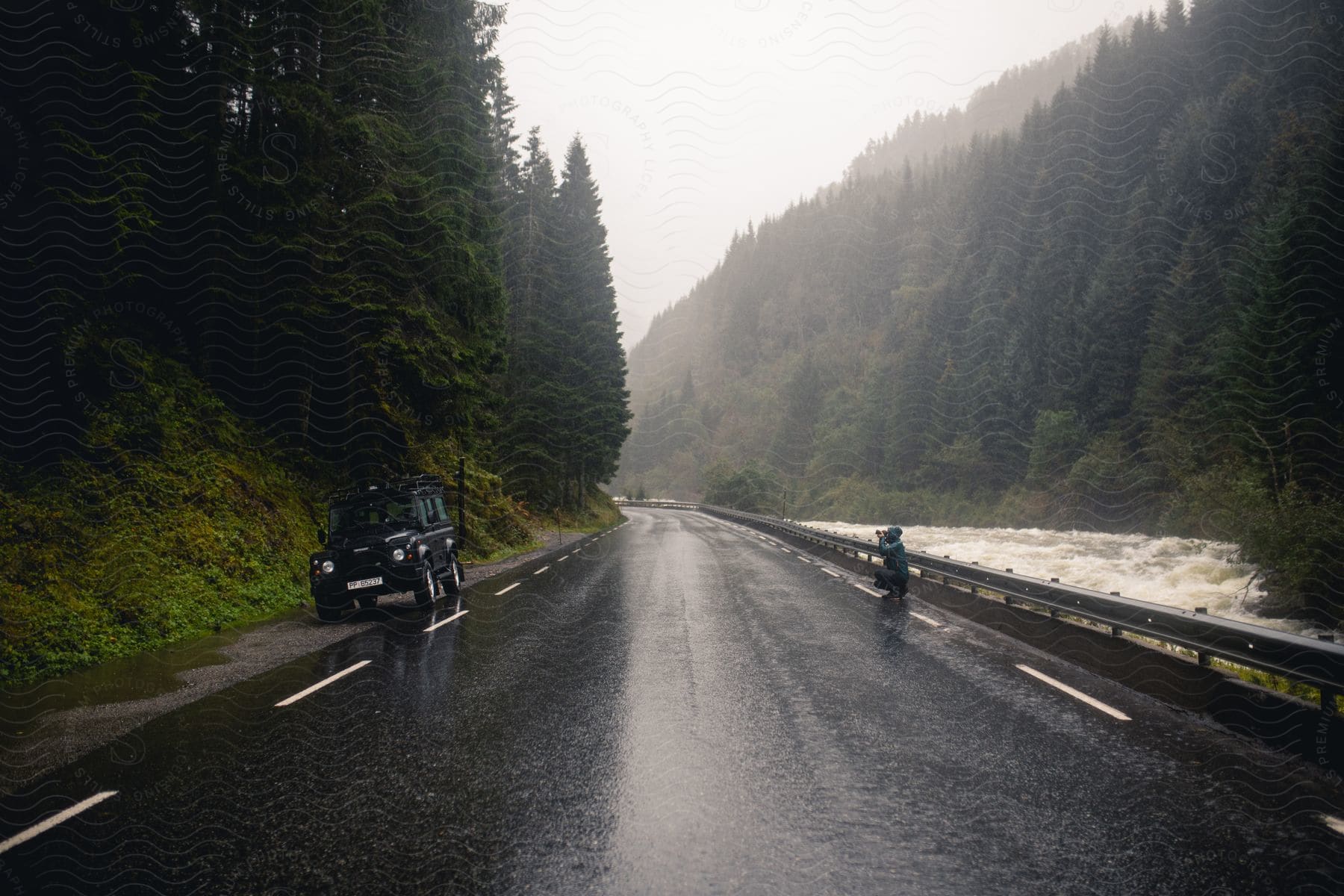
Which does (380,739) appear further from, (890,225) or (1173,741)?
(890,225)

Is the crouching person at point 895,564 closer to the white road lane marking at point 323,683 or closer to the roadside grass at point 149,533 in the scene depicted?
the white road lane marking at point 323,683

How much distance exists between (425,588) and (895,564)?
27.8ft

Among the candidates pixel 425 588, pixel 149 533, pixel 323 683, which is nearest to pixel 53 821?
pixel 323 683

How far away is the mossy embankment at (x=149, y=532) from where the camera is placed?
7961 mm

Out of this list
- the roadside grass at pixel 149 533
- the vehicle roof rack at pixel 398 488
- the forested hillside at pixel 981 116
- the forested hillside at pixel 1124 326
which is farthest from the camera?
the forested hillside at pixel 981 116

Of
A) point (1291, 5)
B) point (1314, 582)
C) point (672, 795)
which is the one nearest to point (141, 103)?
point (672, 795)

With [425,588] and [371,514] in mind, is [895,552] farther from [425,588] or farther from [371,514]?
[371,514]

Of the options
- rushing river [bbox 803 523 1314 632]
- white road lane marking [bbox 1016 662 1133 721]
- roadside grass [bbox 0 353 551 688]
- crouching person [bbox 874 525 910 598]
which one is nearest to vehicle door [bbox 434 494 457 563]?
roadside grass [bbox 0 353 551 688]

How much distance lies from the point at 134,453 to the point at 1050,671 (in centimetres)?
1408

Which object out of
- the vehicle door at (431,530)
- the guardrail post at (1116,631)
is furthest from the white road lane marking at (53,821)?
the guardrail post at (1116,631)

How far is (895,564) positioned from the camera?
12.2 m

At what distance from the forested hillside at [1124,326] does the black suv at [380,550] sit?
19193 millimetres

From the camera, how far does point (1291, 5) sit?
Result: 49094mm

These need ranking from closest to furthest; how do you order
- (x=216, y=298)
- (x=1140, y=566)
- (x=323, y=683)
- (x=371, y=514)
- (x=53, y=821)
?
(x=53, y=821) < (x=323, y=683) < (x=371, y=514) < (x=216, y=298) < (x=1140, y=566)
